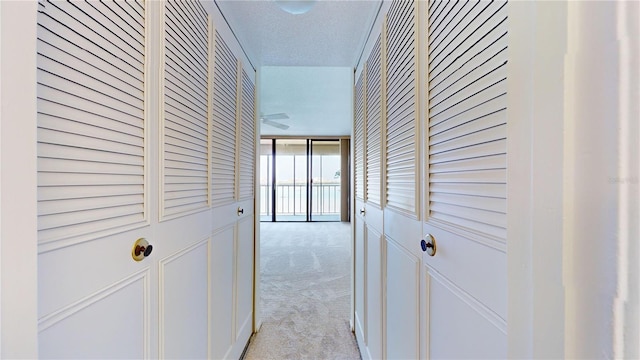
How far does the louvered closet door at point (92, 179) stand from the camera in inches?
20.6

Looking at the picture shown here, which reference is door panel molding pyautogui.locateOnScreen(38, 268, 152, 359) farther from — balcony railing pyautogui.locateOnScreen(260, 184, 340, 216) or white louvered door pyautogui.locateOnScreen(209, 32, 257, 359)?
balcony railing pyautogui.locateOnScreen(260, 184, 340, 216)

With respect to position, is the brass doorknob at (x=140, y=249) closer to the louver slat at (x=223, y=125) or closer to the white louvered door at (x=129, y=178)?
the white louvered door at (x=129, y=178)

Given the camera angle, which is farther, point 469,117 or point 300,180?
point 300,180

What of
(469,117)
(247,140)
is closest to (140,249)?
(469,117)

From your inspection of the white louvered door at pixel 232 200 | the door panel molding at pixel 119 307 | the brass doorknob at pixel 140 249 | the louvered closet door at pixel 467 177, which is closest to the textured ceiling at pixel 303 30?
the white louvered door at pixel 232 200

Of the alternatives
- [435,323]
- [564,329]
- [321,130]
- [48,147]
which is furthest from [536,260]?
[321,130]

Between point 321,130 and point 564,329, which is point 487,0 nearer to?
point 564,329

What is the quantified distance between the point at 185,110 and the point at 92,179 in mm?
482

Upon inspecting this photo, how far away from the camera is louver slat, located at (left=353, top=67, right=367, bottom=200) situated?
1790mm

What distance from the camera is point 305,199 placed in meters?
7.59

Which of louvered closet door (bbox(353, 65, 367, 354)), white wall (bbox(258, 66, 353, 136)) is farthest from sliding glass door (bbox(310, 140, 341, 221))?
louvered closet door (bbox(353, 65, 367, 354))

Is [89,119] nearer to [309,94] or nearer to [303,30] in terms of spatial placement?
[303,30]

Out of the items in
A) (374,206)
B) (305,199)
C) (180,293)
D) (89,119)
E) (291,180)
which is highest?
(89,119)

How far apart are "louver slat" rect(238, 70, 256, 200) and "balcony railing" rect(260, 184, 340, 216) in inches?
219
